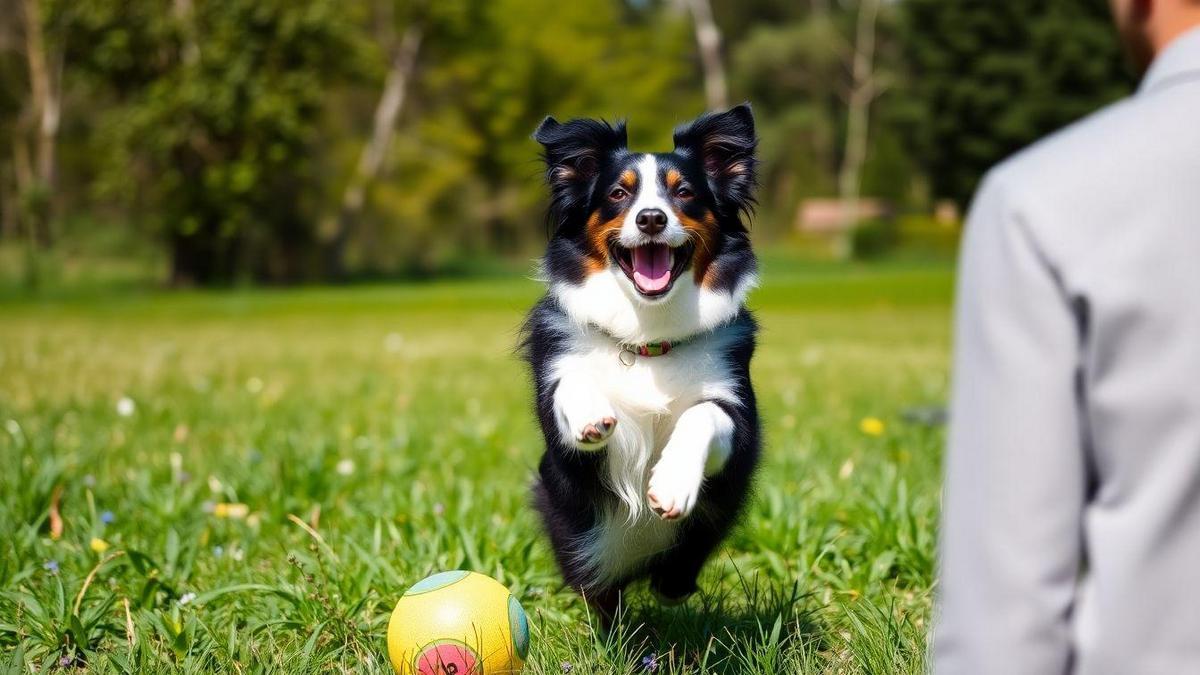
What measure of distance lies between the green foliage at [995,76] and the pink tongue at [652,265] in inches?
1408

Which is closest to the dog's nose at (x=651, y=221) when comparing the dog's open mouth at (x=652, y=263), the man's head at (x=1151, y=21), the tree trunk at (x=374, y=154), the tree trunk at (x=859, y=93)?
the dog's open mouth at (x=652, y=263)

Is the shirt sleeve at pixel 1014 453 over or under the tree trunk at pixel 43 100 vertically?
under

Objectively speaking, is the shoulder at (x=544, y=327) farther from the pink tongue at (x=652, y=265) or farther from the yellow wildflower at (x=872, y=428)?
the yellow wildflower at (x=872, y=428)

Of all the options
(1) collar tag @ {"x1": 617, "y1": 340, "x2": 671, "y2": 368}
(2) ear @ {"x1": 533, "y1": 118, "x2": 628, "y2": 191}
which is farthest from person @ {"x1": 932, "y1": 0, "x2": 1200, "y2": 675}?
(2) ear @ {"x1": 533, "y1": 118, "x2": 628, "y2": 191}

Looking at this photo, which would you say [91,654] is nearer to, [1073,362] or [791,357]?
[1073,362]

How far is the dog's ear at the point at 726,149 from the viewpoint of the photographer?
3.21m

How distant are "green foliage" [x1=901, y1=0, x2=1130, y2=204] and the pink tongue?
117ft

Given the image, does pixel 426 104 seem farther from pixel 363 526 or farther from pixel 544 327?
pixel 544 327

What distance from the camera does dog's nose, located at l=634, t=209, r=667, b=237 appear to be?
290 centimetres

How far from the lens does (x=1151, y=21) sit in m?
1.40

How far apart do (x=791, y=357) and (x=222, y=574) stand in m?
7.61

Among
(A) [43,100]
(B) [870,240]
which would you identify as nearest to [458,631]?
(A) [43,100]

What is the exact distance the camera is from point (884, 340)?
43.8 ft

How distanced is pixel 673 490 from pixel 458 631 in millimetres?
658
